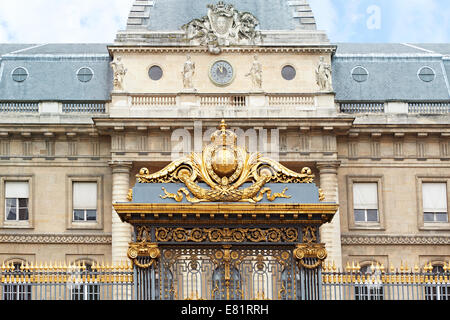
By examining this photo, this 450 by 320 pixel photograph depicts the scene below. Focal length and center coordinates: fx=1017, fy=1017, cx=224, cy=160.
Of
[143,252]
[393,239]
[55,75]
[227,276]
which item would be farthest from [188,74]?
[143,252]

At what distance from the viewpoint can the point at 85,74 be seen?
150 feet

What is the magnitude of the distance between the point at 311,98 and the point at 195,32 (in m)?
5.71

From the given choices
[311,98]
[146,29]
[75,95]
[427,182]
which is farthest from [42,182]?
[427,182]

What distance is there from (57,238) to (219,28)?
436 inches

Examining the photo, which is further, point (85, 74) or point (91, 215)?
point (85, 74)

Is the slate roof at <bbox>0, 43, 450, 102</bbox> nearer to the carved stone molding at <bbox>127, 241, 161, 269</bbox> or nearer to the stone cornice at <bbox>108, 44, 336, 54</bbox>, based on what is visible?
the stone cornice at <bbox>108, 44, 336, 54</bbox>

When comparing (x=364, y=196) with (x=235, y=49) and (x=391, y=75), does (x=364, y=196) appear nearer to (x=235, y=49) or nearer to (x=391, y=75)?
(x=391, y=75)

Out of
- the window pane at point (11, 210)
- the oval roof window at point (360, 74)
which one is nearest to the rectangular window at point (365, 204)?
the oval roof window at point (360, 74)

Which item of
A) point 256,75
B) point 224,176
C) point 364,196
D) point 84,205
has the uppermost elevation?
point 256,75

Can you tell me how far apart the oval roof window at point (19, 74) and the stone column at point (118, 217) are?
750 centimetres

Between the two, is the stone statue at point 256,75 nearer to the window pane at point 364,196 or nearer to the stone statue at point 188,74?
the stone statue at point 188,74

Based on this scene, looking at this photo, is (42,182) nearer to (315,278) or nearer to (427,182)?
(427,182)

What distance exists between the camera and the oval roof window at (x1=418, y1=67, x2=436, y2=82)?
152 ft

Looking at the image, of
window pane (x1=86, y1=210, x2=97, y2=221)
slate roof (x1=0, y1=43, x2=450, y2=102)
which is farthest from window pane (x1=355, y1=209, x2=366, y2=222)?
window pane (x1=86, y1=210, x2=97, y2=221)
